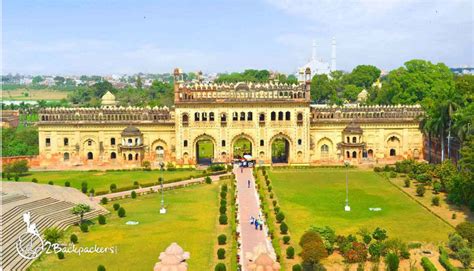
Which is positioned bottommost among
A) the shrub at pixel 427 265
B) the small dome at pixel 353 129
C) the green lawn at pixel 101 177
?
the shrub at pixel 427 265

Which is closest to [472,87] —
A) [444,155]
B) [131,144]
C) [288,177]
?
[444,155]

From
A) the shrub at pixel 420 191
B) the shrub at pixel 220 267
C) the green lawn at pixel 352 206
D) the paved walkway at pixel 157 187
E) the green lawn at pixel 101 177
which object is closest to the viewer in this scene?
the shrub at pixel 220 267

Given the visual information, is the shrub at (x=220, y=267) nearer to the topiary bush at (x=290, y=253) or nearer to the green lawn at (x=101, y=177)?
the topiary bush at (x=290, y=253)

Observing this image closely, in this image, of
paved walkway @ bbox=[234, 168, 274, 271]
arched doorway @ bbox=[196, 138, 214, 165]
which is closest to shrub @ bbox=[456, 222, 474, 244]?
paved walkway @ bbox=[234, 168, 274, 271]

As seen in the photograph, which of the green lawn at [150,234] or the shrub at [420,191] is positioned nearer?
the green lawn at [150,234]

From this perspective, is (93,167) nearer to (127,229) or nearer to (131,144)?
(131,144)

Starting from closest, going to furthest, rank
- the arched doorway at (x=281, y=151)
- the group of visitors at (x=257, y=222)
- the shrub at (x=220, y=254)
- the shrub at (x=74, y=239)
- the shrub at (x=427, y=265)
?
the shrub at (x=427, y=265), the shrub at (x=220, y=254), the shrub at (x=74, y=239), the group of visitors at (x=257, y=222), the arched doorway at (x=281, y=151)

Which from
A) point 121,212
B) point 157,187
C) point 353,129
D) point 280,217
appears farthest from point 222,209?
point 353,129
